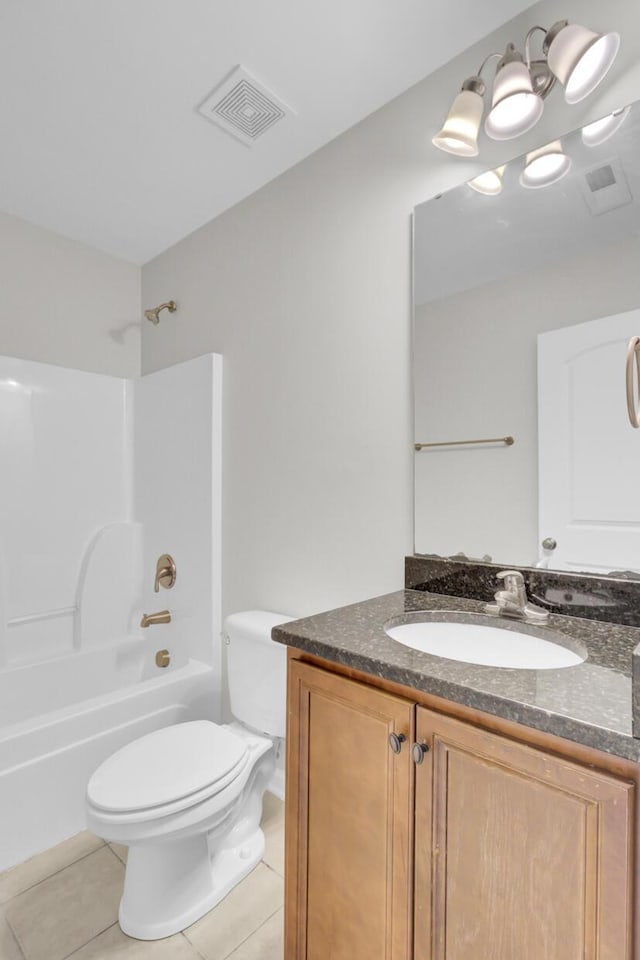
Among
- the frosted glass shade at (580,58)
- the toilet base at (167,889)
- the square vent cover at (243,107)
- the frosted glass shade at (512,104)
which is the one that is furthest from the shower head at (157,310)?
the toilet base at (167,889)

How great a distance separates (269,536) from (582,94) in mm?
1576

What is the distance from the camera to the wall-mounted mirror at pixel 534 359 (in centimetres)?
110

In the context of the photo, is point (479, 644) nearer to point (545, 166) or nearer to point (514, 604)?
point (514, 604)

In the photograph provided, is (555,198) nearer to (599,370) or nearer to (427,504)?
(599,370)

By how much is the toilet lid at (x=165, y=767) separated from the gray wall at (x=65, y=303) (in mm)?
1796

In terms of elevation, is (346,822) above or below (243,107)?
below

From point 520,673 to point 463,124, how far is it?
4.25 feet

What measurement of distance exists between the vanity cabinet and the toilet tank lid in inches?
25.0

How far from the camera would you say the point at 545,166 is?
47.5 inches

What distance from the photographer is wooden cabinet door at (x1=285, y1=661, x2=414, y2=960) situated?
2.73 ft

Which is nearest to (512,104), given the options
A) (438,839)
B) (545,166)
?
(545,166)

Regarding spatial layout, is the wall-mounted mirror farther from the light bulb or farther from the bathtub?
the bathtub

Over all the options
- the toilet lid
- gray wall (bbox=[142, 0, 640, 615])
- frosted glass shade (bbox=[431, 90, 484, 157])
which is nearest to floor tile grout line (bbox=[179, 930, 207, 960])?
the toilet lid

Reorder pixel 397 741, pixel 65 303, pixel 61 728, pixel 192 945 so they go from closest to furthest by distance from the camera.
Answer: pixel 397 741, pixel 192 945, pixel 61 728, pixel 65 303
